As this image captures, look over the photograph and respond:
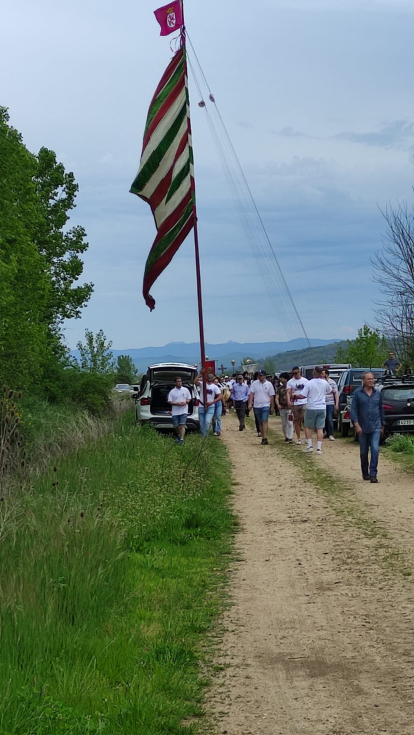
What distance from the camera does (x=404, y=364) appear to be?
36.3 meters

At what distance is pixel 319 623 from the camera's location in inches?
282

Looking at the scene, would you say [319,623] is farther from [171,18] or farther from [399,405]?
[399,405]

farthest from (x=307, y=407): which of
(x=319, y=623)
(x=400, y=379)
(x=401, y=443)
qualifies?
(x=319, y=623)

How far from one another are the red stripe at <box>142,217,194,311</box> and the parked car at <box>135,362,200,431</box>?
929 centimetres

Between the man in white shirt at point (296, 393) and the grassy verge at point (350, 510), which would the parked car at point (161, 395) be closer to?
the man in white shirt at point (296, 393)

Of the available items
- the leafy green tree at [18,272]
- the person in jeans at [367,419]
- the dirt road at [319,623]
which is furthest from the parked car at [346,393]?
the dirt road at [319,623]

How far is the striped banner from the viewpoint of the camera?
16734 millimetres

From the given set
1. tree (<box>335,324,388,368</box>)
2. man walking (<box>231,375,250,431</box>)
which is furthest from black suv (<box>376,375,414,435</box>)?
tree (<box>335,324,388,368</box>)

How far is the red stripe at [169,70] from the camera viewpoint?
1734 centimetres

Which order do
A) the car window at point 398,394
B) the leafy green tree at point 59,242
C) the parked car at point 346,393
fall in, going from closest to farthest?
the car window at point 398,394 < the parked car at point 346,393 < the leafy green tree at point 59,242

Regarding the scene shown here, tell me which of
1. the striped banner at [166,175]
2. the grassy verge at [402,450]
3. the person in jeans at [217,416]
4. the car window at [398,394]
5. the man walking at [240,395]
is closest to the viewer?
the striped banner at [166,175]

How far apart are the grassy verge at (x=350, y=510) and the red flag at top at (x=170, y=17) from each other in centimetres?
838

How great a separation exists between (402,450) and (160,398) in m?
7.64

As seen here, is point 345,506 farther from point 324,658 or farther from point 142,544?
point 324,658
